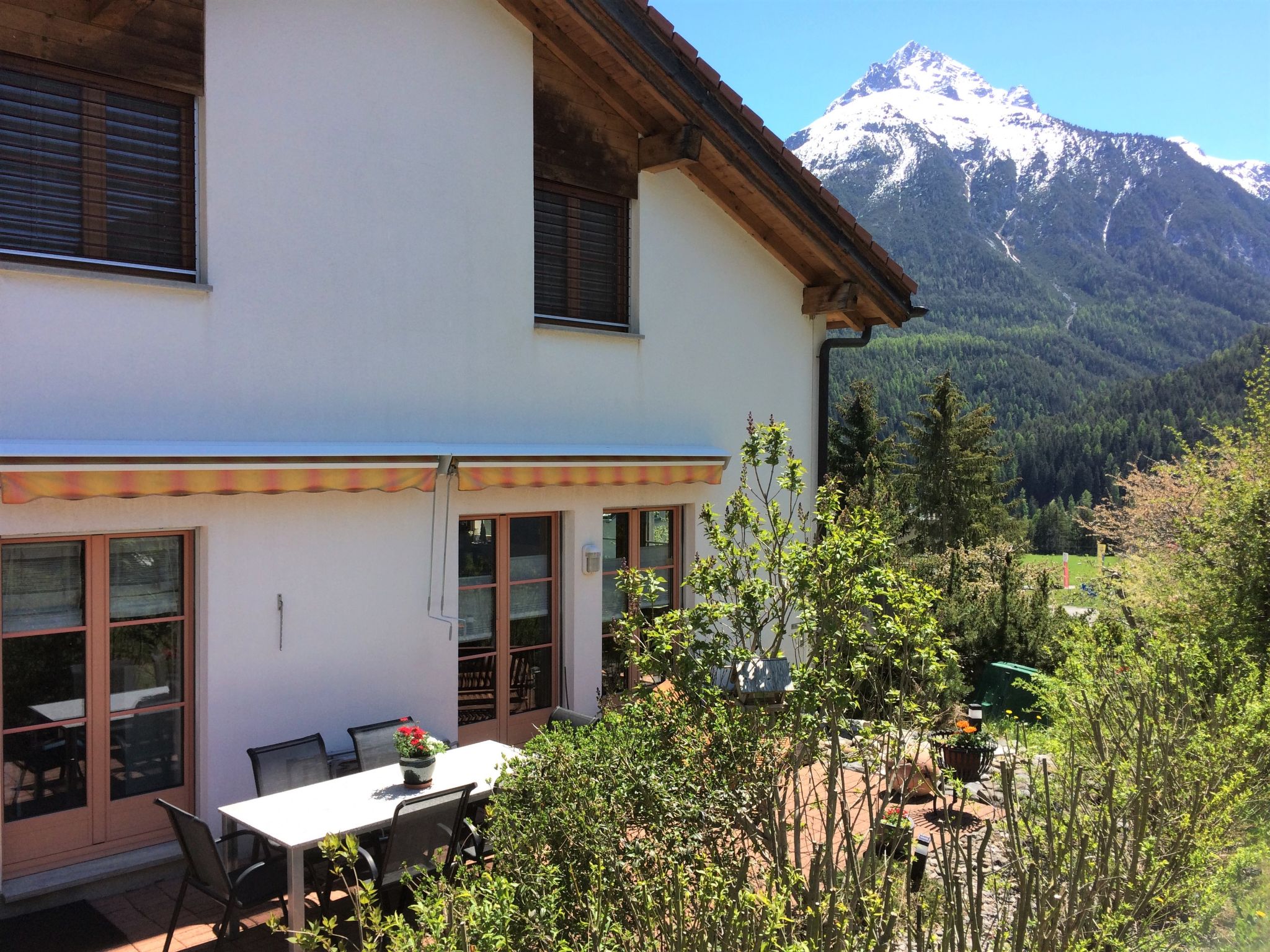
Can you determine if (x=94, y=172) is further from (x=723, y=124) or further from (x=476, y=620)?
(x=723, y=124)

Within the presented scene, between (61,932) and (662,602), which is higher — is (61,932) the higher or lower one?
the lower one

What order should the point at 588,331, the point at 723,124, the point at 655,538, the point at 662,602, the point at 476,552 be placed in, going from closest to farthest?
the point at 476,552 < the point at 588,331 < the point at 723,124 < the point at 655,538 < the point at 662,602

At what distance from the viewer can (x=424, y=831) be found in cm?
753

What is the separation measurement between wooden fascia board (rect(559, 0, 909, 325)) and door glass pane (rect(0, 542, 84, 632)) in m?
8.14

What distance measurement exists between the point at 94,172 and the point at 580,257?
596 cm

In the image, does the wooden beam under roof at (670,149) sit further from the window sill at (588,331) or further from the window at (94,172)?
the window at (94,172)

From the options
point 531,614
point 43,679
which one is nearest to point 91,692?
point 43,679

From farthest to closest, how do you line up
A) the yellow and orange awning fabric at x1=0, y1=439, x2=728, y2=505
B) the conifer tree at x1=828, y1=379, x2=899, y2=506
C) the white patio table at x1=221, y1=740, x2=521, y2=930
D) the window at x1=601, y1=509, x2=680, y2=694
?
the conifer tree at x1=828, y1=379, x2=899, y2=506
the window at x1=601, y1=509, x2=680, y2=694
the yellow and orange awning fabric at x1=0, y1=439, x2=728, y2=505
the white patio table at x1=221, y1=740, x2=521, y2=930

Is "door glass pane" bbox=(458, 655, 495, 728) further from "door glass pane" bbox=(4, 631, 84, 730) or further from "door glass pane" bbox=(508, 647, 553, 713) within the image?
"door glass pane" bbox=(4, 631, 84, 730)

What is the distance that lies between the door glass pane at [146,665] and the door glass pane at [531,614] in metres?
4.10

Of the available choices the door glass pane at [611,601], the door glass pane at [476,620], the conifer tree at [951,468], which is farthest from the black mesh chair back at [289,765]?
the conifer tree at [951,468]

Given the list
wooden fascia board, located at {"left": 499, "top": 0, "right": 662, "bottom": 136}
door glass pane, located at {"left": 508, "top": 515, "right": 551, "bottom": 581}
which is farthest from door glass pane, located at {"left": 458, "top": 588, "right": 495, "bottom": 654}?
wooden fascia board, located at {"left": 499, "top": 0, "right": 662, "bottom": 136}

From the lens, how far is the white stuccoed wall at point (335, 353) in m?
8.67

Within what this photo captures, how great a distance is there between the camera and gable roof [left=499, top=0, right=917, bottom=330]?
38.4 feet
